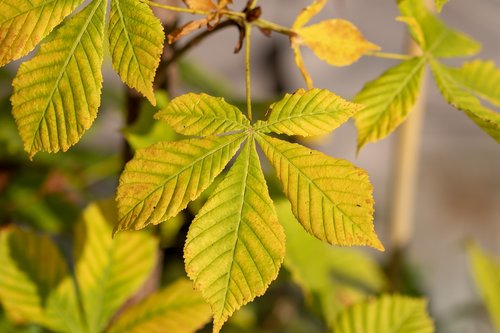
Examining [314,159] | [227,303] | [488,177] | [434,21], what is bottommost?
Answer: [488,177]

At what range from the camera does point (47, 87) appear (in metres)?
0.49

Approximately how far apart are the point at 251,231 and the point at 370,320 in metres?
0.30

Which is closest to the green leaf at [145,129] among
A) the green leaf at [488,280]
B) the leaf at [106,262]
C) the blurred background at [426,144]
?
the leaf at [106,262]

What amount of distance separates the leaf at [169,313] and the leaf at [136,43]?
0.98 feet

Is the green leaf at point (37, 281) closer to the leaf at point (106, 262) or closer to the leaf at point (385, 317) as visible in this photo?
Answer: the leaf at point (106, 262)

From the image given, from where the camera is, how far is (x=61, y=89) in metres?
0.49

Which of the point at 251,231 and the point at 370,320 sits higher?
the point at 251,231

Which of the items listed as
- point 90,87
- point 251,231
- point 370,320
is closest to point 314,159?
point 251,231

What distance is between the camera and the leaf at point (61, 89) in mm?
481

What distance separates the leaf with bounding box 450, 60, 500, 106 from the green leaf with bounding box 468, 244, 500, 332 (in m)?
0.54

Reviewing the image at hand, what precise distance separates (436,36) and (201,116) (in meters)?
0.30

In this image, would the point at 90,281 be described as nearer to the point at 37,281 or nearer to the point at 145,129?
the point at 37,281

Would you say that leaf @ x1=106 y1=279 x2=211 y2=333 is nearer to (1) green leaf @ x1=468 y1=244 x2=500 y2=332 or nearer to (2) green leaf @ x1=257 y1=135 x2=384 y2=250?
(2) green leaf @ x1=257 y1=135 x2=384 y2=250

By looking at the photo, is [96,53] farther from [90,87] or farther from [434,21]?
[434,21]
